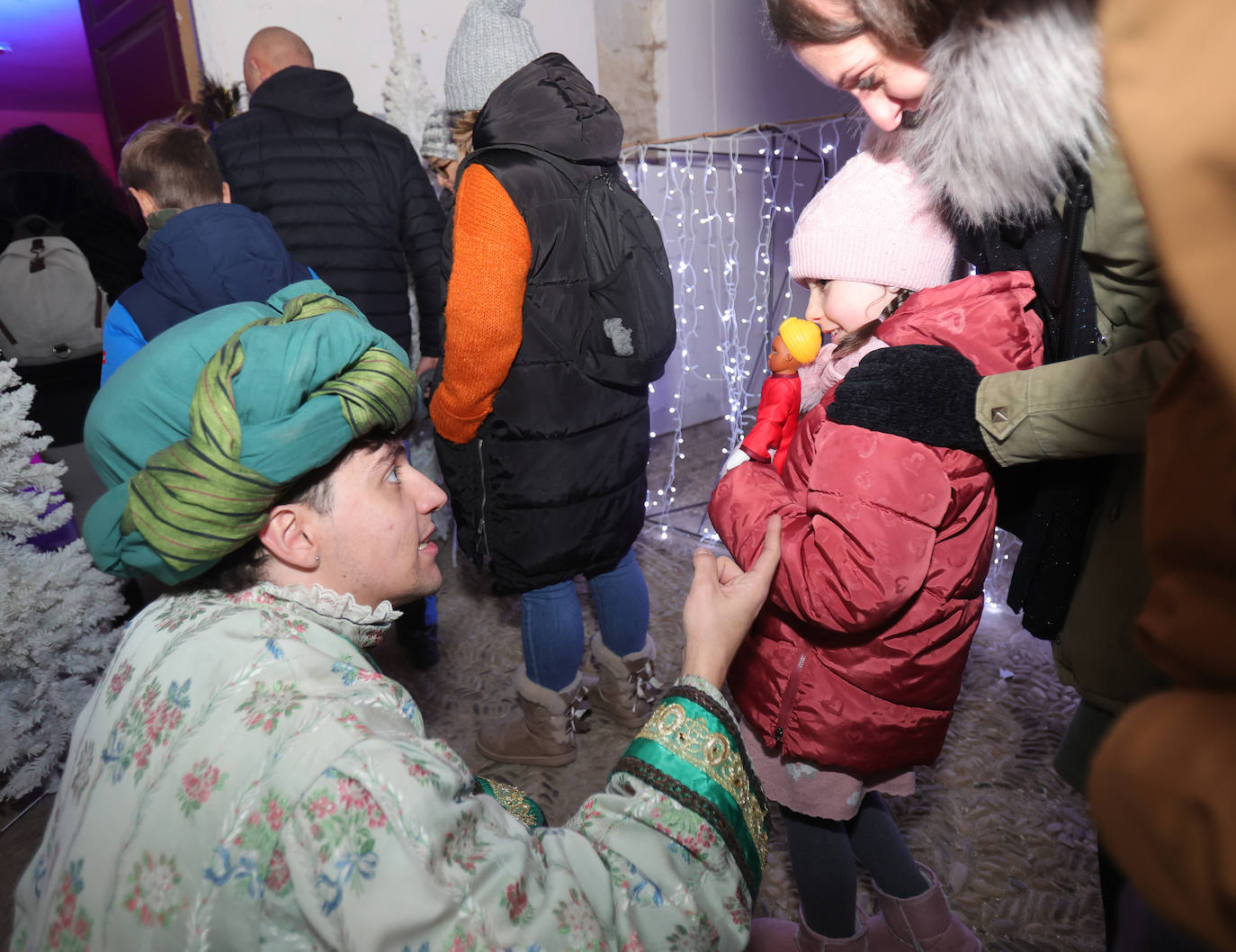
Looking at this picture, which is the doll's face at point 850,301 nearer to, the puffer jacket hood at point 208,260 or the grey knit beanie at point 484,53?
the grey knit beanie at point 484,53

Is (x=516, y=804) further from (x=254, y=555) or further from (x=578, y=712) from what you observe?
(x=578, y=712)

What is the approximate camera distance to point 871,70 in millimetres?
1015

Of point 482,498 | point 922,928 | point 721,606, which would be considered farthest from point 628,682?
point 721,606

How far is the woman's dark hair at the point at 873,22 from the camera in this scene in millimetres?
867

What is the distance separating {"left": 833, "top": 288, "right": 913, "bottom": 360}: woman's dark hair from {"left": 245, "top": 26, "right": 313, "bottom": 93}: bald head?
2546mm

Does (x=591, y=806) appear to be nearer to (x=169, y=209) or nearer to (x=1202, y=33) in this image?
(x=1202, y=33)

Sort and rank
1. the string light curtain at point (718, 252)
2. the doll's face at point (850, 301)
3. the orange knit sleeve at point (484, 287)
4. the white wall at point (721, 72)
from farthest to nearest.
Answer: the white wall at point (721, 72) → the string light curtain at point (718, 252) → the orange knit sleeve at point (484, 287) → the doll's face at point (850, 301)

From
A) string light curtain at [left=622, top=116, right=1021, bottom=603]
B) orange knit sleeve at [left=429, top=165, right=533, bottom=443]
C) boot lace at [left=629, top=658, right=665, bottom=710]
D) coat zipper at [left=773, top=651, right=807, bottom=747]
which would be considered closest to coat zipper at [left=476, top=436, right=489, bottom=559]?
orange knit sleeve at [left=429, top=165, right=533, bottom=443]

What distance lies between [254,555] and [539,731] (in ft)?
5.11

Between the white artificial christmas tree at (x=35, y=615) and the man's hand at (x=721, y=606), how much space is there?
2.30 meters

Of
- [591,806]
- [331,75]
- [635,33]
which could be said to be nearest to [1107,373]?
[591,806]

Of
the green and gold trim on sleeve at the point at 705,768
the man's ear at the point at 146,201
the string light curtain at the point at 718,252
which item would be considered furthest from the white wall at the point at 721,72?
the green and gold trim on sleeve at the point at 705,768

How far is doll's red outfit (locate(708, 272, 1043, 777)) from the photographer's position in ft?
3.67

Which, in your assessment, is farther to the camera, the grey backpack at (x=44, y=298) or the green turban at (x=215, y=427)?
the grey backpack at (x=44, y=298)
